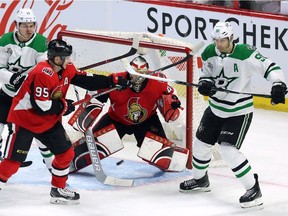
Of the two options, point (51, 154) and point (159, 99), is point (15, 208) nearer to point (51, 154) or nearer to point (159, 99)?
point (51, 154)

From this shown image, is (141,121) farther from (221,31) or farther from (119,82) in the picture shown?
(221,31)

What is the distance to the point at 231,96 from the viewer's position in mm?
6344

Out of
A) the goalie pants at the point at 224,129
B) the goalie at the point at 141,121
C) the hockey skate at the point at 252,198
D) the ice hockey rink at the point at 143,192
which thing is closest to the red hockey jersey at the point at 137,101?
the goalie at the point at 141,121

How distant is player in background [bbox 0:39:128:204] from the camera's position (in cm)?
608

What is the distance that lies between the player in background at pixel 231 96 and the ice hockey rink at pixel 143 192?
22 cm

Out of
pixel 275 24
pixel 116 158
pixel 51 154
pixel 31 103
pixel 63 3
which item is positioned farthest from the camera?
pixel 63 3

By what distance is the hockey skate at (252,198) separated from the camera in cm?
626

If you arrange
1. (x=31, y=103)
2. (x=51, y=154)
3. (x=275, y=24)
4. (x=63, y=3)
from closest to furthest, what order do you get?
(x=31, y=103) < (x=51, y=154) < (x=275, y=24) < (x=63, y=3)

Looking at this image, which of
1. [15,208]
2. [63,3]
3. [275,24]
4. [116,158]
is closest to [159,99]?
[116,158]

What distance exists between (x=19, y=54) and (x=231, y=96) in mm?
1337

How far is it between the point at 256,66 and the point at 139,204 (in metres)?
1.04

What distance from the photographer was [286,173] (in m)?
7.11

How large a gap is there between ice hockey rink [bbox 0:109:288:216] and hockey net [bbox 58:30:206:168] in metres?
0.34

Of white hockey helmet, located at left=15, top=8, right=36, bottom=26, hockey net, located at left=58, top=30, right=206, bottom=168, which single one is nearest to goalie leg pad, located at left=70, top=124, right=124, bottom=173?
hockey net, located at left=58, top=30, right=206, bottom=168
